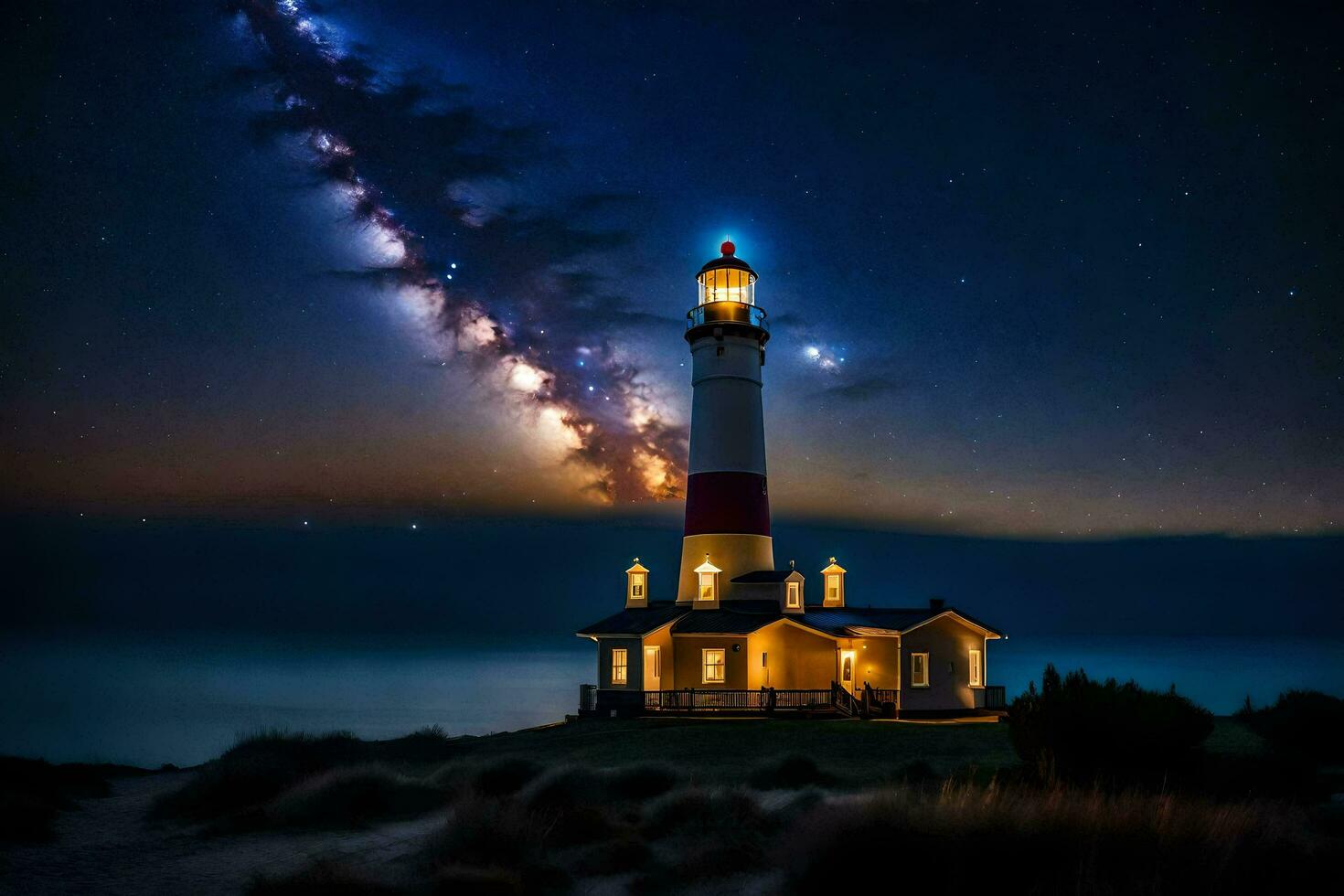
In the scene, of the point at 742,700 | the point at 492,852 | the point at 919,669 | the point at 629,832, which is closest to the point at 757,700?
the point at 742,700

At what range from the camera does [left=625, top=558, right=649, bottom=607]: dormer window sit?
35.1 meters

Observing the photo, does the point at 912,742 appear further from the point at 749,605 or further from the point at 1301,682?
the point at 1301,682

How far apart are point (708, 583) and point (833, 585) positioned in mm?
6053

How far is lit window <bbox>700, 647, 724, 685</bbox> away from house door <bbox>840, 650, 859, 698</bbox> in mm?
3896

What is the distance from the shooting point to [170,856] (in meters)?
11.9

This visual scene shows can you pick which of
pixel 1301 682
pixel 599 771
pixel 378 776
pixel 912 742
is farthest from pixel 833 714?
pixel 1301 682

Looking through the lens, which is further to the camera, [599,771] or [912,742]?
[912,742]

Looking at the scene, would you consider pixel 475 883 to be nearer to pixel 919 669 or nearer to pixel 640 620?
pixel 640 620

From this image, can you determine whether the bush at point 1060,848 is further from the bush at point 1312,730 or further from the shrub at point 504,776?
the bush at point 1312,730

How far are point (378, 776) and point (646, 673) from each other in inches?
655

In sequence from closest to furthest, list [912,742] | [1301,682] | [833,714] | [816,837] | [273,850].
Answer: [816,837] < [273,850] < [912,742] < [833,714] < [1301,682]

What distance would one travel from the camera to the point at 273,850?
1174 cm

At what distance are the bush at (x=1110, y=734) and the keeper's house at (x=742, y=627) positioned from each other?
1672 cm

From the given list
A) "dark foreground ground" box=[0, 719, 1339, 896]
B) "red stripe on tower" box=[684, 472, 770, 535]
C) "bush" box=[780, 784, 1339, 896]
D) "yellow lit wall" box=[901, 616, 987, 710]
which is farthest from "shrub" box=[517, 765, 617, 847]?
"yellow lit wall" box=[901, 616, 987, 710]
